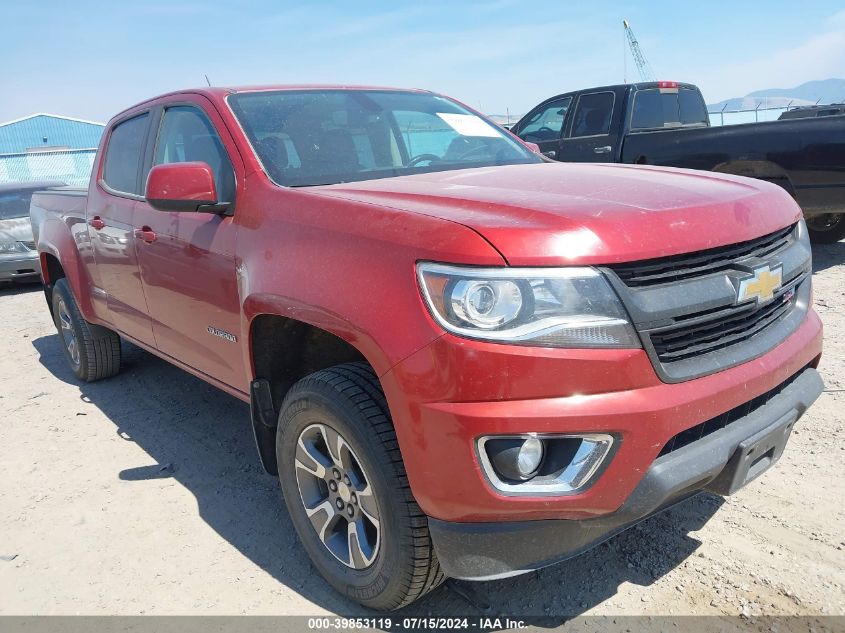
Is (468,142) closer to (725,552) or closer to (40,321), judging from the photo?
(725,552)

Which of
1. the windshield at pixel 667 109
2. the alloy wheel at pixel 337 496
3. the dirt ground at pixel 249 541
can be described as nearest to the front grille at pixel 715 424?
the dirt ground at pixel 249 541

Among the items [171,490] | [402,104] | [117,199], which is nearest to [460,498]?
[171,490]

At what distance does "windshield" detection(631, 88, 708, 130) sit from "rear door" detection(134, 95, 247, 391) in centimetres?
573

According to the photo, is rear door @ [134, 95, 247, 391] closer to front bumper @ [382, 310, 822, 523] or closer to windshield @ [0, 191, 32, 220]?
front bumper @ [382, 310, 822, 523]

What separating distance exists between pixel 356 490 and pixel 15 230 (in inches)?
355

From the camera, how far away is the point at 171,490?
3.44 metres

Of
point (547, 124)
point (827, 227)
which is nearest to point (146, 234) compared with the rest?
point (547, 124)

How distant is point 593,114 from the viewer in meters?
8.09

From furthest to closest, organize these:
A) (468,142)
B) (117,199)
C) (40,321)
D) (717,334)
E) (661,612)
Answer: (40,321) → (117,199) → (468,142) → (661,612) → (717,334)

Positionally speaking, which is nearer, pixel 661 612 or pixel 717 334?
pixel 717 334

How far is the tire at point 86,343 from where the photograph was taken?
4.93 m

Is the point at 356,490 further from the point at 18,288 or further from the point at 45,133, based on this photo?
the point at 45,133

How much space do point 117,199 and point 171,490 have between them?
1.73 meters

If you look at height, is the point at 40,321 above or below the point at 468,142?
below
